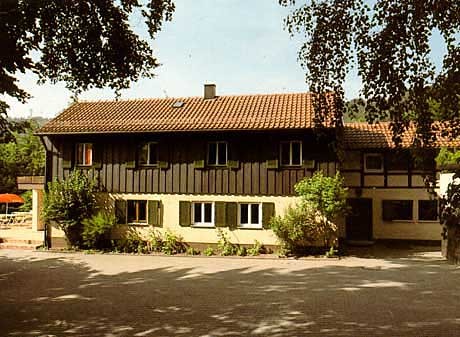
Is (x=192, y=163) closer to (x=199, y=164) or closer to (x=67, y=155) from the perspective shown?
(x=199, y=164)

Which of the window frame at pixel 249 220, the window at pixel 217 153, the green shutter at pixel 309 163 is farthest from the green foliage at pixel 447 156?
the window at pixel 217 153

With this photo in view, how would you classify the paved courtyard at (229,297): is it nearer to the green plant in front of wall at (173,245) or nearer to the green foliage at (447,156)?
the green plant in front of wall at (173,245)

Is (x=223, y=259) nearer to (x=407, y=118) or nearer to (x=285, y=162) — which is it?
(x=285, y=162)

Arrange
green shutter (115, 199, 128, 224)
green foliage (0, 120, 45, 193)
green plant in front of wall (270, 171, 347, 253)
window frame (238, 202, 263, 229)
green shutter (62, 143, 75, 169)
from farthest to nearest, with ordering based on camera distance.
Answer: green foliage (0, 120, 45, 193), green shutter (62, 143, 75, 169), green shutter (115, 199, 128, 224), window frame (238, 202, 263, 229), green plant in front of wall (270, 171, 347, 253)

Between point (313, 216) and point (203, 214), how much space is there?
470cm

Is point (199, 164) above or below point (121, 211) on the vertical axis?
above

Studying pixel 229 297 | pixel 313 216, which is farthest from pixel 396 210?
pixel 229 297

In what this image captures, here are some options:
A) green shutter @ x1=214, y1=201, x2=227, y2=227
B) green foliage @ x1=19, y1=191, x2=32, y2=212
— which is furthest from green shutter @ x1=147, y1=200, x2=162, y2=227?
green foliage @ x1=19, y1=191, x2=32, y2=212

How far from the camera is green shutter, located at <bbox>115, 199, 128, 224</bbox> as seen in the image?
19.8m

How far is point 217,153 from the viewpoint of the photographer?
19.3 metres

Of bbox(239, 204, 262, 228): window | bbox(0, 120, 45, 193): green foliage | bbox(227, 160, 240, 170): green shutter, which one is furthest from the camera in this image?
bbox(0, 120, 45, 193): green foliage

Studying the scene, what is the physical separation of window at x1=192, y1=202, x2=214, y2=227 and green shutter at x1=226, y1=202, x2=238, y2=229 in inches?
31.2

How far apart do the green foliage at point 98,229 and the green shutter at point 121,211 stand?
0.25m

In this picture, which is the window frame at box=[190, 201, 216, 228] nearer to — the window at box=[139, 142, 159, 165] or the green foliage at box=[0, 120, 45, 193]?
the window at box=[139, 142, 159, 165]
